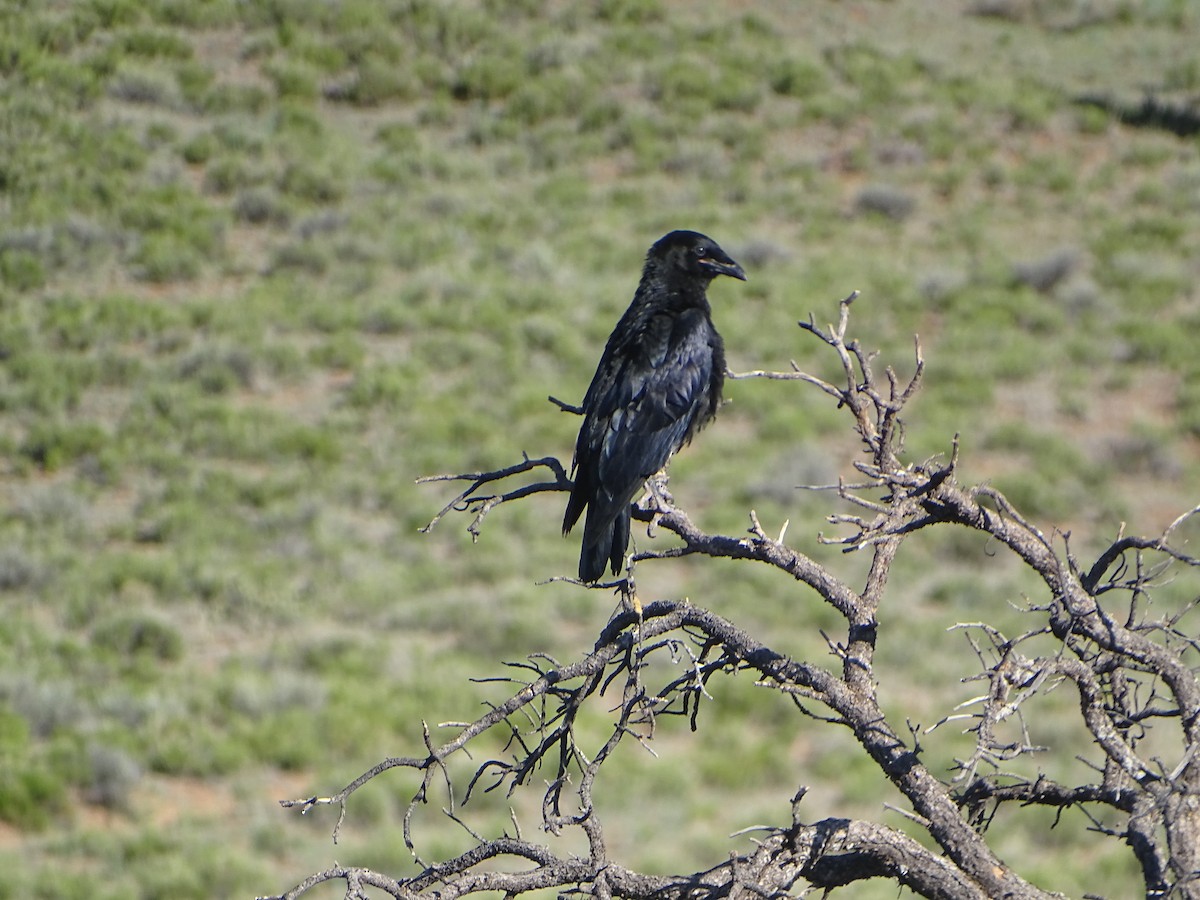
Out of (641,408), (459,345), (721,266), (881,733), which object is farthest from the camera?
(459,345)

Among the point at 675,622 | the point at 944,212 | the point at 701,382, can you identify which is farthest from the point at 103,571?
the point at 944,212

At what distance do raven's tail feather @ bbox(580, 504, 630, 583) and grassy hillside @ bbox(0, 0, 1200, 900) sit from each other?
587cm

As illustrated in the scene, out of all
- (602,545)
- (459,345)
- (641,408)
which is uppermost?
(641,408)

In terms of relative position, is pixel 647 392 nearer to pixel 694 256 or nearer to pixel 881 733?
pixel 694 256

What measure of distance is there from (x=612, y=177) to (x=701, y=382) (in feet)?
64.5

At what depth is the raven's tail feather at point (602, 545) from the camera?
6047mm

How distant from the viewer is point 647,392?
659cm

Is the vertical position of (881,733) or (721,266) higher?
(721,266)

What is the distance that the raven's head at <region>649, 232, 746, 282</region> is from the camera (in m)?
7.45

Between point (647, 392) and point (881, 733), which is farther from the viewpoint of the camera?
point (647, 392)

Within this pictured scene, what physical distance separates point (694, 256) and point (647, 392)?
1.18m

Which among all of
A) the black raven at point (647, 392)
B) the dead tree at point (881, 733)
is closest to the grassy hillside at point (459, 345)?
the black raven at point (647, 392)

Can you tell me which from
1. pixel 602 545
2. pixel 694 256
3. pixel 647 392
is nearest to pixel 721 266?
pixel 694 256

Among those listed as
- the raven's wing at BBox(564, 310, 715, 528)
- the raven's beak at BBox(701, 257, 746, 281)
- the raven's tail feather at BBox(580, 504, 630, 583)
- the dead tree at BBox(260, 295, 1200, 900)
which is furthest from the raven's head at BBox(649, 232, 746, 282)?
the dead tree at BBox(260, 295, 1200, 900)
